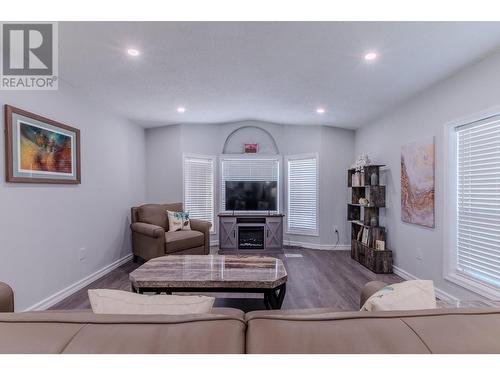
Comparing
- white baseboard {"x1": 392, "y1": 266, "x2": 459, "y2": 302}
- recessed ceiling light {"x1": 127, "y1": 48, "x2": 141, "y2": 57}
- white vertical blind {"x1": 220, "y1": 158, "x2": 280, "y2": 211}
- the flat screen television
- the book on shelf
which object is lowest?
white baseboard {"x1": 392, "y1": 266, "x2": 459, "y2": 302}

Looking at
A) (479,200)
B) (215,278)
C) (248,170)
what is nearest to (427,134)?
(479,200)

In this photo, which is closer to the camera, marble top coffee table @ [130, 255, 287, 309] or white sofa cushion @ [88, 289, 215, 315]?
white sofa cushion @ [88, 289, 215, 315]

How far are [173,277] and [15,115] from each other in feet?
6.64

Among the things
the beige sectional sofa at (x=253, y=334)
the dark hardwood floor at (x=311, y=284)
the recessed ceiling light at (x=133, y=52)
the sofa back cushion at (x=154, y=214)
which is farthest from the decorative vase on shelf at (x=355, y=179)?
the beige sectional sofa at (x=253, y=334)

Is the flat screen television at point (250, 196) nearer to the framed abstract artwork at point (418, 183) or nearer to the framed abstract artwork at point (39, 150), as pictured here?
the framed abstract artwork at point (418, 183)

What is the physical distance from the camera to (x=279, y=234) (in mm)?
4867

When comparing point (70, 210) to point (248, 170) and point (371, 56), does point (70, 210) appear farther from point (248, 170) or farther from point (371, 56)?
point (371, 56)

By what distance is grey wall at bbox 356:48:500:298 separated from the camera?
2.37 meters

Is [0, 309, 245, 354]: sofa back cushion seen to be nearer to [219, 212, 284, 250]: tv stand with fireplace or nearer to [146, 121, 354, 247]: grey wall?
[219, 212, 284, 250]: tv stand with fireplace

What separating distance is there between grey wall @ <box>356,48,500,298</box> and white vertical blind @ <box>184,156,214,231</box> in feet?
10.1

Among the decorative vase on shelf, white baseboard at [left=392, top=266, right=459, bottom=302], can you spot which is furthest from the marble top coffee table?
the decorative vase on shelf

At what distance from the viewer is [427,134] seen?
3061 mm

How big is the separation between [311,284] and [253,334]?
274 cm

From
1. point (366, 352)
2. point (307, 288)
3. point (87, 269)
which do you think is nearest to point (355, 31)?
point (366, 352)
